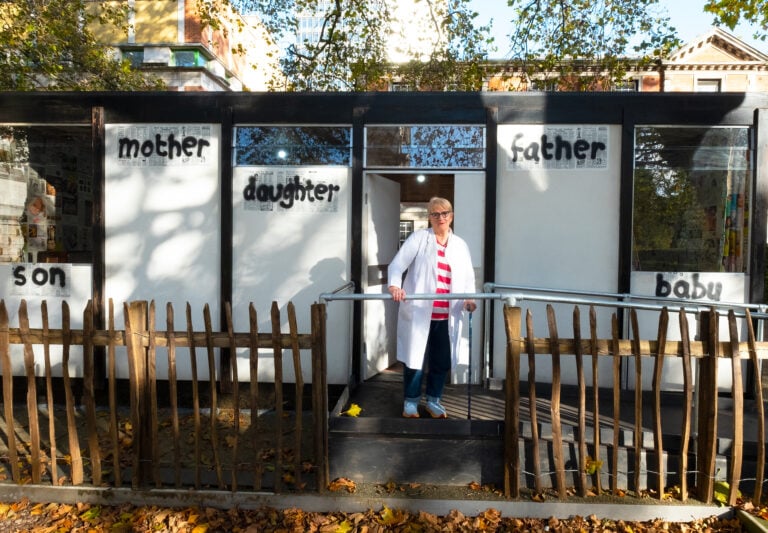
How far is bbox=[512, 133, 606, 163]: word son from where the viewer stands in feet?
17.4

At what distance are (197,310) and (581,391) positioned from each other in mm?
3922

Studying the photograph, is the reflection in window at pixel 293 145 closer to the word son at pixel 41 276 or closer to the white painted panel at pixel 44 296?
the white painted panel at pixel 44 296

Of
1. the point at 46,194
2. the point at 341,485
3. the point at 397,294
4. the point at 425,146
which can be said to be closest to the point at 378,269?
the point at 425,146

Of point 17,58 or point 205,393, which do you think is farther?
point 17,58

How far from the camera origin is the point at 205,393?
219 inches

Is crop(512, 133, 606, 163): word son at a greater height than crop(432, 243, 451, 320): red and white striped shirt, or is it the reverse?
Answer: crop(512, 133, 606, 163): word son

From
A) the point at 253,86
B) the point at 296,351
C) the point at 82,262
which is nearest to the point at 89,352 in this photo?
the point at 296,351

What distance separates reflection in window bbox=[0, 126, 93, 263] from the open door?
2959mm

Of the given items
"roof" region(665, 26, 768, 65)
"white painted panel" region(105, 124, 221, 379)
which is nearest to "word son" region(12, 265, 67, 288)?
"white painted panel" region(105, 124, 221, 379)

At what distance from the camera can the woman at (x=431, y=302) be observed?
4.00 meters

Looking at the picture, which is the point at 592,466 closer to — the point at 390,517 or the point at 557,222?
the point at 390,517

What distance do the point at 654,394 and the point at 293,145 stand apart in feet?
13.0

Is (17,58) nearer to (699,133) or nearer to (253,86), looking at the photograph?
(699,133)

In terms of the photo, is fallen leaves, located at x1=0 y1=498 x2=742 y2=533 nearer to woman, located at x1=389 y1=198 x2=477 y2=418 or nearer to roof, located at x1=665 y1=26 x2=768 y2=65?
woman, located at x1=389 y1=198 x2=477 y2=418
